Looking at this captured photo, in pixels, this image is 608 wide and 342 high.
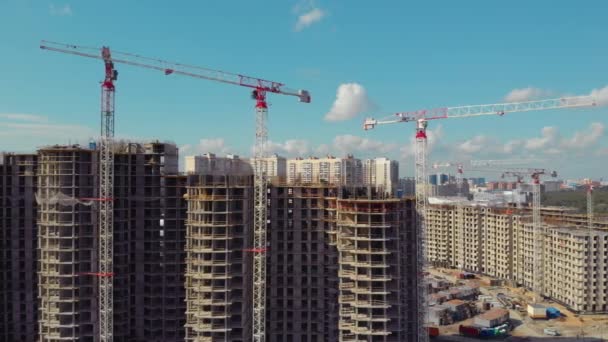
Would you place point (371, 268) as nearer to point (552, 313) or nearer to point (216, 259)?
point (216, 259)

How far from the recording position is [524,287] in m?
93.6

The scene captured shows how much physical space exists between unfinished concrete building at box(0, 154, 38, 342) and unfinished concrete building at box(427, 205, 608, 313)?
75.2 meters

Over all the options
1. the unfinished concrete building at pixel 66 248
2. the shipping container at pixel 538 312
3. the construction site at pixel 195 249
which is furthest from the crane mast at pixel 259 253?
the shipping container at pixel 538 312

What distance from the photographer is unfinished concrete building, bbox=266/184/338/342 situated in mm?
→ 50969

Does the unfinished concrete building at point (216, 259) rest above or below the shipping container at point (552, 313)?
above

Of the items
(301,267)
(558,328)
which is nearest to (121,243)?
(301,267)

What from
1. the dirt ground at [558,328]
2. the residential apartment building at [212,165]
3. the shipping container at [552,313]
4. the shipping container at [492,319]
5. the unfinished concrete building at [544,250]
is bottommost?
the dirt ground at [558,328]

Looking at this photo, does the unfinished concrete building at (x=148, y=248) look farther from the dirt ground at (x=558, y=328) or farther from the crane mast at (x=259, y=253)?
the dirt ground at (x=558, y=328)

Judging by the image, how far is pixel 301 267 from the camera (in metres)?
51.5

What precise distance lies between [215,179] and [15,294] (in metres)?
26.6

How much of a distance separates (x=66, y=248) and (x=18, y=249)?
10.9 m

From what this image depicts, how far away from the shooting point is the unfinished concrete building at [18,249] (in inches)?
2083

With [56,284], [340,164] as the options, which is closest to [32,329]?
[56,284]

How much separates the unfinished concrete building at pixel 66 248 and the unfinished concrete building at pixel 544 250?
227ft
